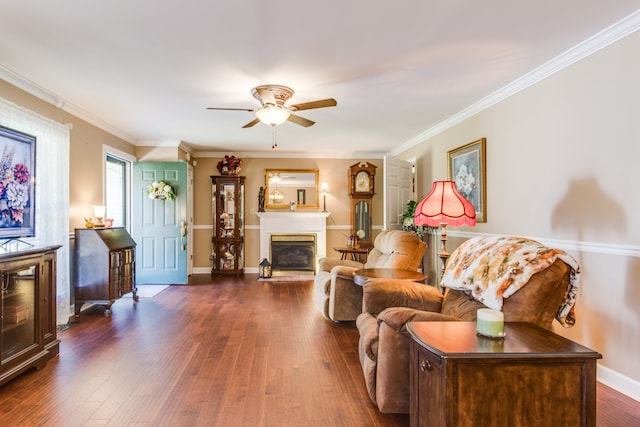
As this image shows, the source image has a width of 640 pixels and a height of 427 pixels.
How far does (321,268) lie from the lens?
4.57 metres

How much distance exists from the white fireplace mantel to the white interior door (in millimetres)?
1682

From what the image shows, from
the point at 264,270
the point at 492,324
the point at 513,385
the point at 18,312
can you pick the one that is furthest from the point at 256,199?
the point at 513,385

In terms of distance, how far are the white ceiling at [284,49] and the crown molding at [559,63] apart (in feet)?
0.19

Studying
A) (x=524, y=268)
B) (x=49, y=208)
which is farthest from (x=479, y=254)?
(x=49, y=208)

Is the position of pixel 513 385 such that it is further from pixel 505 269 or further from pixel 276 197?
pixel 276 197

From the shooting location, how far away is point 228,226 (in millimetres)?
7059

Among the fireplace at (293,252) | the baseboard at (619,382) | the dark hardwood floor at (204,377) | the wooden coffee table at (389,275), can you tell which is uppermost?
the wooden coffee table at (389,275)

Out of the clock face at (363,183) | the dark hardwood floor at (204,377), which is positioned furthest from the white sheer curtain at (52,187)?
the clock face at (363,183)

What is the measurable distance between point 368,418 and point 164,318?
9.32ft

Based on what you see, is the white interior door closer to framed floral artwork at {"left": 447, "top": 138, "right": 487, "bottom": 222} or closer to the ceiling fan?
framed floral artwork at {"left": 447, "top": 138, "right": 487, "bottom": 222}

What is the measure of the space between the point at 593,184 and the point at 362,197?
4616 millimetres

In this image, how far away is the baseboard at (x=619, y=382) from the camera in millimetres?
2338

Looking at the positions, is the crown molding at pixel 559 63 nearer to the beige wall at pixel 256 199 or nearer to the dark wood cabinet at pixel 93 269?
the beige wall at pixel 256 199

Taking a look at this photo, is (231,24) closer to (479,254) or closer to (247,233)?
(479,254)
